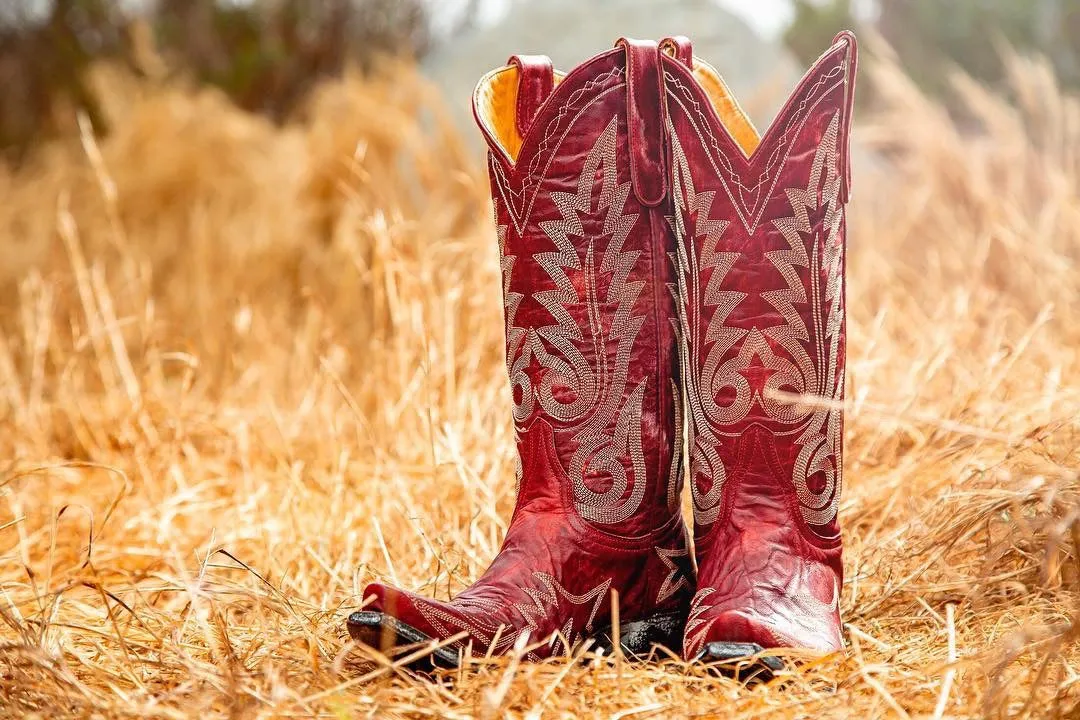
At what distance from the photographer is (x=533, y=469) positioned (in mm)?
1251

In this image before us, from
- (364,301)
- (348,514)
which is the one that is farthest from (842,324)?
(364,301)

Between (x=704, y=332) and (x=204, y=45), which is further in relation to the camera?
(x=204, y=45)

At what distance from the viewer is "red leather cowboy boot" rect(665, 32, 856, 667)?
1.10 m

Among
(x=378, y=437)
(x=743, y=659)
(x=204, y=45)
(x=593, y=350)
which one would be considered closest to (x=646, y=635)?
(x=743, y=659)

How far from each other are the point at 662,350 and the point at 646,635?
328 millimetres

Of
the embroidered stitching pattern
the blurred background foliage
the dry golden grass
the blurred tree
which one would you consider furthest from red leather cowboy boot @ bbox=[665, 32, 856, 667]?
the blurred tree

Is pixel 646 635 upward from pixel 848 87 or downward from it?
downward

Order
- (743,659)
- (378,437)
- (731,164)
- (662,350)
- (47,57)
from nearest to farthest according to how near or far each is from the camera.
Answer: (743,659) → (731,164) → (662,350) → (378,437) → (47,57)

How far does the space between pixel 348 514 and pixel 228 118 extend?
2.85 meters

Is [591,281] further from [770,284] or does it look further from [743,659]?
[743,659]

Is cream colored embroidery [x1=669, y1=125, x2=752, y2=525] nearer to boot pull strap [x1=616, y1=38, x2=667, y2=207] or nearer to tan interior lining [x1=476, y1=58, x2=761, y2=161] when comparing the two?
boot pull strap [x1=616, y1=38, x2=667, y2=207]

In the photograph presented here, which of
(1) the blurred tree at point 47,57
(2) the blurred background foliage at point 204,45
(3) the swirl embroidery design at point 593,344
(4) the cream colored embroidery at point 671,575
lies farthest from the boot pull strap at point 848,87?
(1) the blurred tree at point 47,57

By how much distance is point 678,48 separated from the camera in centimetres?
120

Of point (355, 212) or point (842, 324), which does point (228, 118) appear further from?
point (842, 324)
